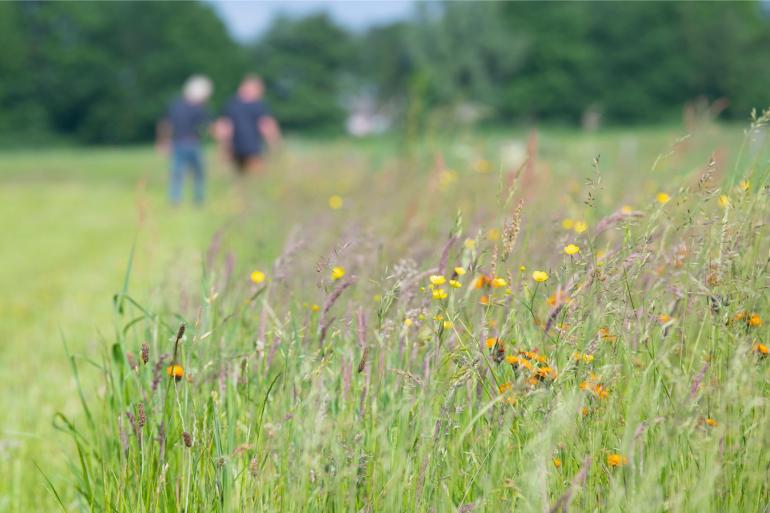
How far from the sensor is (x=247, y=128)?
1358cm

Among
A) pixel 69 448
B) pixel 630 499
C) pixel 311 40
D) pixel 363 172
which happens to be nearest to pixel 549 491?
pixel 630 499

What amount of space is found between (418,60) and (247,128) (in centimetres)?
4752

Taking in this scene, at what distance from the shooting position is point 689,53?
5834cm

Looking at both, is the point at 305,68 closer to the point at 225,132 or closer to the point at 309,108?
the point at 309,108

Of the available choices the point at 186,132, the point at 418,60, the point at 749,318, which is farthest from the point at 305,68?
the point at 749,318

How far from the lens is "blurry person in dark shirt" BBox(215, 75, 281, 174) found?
13570 mm

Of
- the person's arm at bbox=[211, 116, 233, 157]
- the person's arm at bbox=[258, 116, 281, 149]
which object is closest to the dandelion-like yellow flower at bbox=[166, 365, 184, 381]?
the person's arm at bbox=[258, 116, 281, 149]

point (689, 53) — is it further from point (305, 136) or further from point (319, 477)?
point (319, 477)

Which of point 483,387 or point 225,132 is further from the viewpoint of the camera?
point 225,132

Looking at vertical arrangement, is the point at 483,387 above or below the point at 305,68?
below

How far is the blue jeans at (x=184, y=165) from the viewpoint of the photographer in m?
14.5

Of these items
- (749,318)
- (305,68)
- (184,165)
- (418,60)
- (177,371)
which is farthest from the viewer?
(305,68)

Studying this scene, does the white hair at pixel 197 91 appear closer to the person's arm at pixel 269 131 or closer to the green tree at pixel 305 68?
the person's arm at pixel 269 131

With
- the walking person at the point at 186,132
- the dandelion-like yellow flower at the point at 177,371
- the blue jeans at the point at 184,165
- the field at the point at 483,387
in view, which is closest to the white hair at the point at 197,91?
the walking person at the point at 186,132
